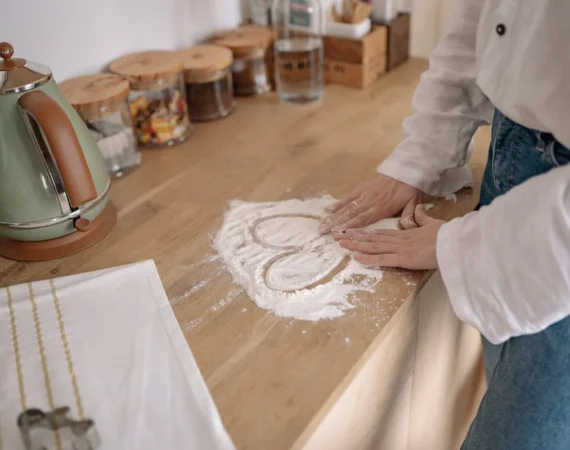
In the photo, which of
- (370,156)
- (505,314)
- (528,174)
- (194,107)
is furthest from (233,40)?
(505,314)

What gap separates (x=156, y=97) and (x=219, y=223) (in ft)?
1.09

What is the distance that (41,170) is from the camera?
2.30 feet

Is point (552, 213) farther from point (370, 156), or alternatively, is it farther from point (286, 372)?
point (370, 156)

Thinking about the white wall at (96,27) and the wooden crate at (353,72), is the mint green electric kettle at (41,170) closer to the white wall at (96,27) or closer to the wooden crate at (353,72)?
the white wall at (96,27)

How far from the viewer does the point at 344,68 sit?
1.21m

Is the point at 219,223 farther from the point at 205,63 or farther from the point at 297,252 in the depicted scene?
the point at 205,63

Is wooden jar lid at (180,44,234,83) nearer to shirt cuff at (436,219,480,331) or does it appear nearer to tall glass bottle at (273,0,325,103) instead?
tall glass bottle at (273,0,325,103)

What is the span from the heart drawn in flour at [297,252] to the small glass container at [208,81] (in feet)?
1.24

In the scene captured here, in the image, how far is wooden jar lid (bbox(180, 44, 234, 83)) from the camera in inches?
40.7

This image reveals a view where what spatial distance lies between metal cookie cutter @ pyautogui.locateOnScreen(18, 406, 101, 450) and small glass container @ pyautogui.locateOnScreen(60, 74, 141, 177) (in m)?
0.48

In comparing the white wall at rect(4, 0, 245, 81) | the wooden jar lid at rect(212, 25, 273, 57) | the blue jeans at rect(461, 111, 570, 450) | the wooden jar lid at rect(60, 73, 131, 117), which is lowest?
the blue jeans at rect(461, 111, 570, 450)

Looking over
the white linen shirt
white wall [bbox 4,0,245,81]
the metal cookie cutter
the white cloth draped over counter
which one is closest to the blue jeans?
the white linen shirt

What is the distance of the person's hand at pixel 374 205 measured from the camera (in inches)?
30.1

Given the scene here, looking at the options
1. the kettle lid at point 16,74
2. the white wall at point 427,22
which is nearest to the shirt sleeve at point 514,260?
the kettle lid at point 16,74
